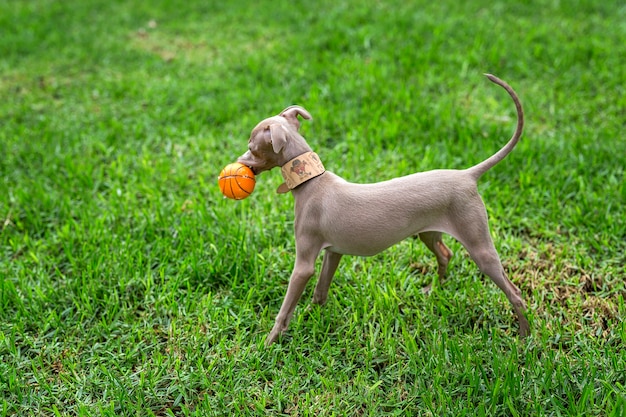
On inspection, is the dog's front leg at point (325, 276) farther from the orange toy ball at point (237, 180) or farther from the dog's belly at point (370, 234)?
the orange toy ball at point (237, 180)

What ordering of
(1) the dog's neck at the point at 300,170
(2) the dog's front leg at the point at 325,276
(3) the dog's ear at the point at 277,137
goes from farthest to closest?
1. (2) the dog's front leg at the point at 325,276
2. (1) the dog's neck at the point at 300,170
3. (3) the dog's ear at the point at 277,137

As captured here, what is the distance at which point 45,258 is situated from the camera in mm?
3740

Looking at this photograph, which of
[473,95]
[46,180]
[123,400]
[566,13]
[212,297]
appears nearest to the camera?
[123,400]

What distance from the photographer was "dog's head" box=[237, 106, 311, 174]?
2.67 metres

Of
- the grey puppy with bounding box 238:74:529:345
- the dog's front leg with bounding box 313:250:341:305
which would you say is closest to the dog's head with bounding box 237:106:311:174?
the grey puppy with bounding box 238:74:529:345

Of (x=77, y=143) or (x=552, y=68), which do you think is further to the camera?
(x=552, y=68)

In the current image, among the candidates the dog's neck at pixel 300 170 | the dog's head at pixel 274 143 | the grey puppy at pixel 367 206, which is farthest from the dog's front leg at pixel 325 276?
the dog's head at pixel 274 143

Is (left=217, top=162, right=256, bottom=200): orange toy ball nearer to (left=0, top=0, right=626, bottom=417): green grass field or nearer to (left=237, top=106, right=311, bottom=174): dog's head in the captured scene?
(left=237, top=106, right=311, bottom=174): dog's head

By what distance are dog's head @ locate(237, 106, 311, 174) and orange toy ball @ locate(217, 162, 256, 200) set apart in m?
0.03

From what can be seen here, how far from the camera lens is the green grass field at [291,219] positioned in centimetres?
282

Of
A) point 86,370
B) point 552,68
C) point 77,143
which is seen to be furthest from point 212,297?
point 552,68

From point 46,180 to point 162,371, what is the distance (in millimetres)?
2298

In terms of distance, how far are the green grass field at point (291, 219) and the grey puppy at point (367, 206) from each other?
48 cm

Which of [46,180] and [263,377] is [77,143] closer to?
[46,180]
